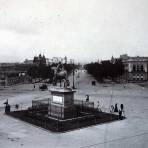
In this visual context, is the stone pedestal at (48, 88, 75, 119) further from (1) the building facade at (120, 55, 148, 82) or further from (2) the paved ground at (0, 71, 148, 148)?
(1) the building facade at (120, 55, 148, 82)

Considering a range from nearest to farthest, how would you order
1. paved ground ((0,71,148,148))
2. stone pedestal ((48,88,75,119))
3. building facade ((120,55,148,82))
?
1. paved ground ((0,71,148,148))
2. stone pedestal ((48,88,75,119))
3. building facade ((120,55,148,82))

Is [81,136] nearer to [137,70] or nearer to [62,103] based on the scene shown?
[62,103]

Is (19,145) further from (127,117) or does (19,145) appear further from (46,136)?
(127,117)

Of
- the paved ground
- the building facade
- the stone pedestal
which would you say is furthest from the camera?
the building facade

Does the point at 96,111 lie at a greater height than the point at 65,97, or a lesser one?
lesser

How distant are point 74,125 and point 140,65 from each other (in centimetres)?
8274

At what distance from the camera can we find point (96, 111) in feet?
90.4

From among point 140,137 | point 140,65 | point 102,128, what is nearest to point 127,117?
point 102,128

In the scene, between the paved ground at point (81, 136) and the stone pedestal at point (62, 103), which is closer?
the paved ground at point (81, 136)

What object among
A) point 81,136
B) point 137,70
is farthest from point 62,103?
point 137,70

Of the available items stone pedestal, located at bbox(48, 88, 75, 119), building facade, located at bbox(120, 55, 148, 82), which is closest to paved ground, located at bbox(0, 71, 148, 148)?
stone pedestal, located at bbox(48, 88, 75, 119)

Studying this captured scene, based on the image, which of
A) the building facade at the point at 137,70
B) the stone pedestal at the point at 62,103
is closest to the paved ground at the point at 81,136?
the stone pedestal at the point at 62,103

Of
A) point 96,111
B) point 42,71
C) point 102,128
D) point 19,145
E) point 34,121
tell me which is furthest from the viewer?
point 42,71

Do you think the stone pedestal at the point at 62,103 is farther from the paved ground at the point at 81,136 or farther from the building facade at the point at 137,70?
the building facade at the point at 137,70
